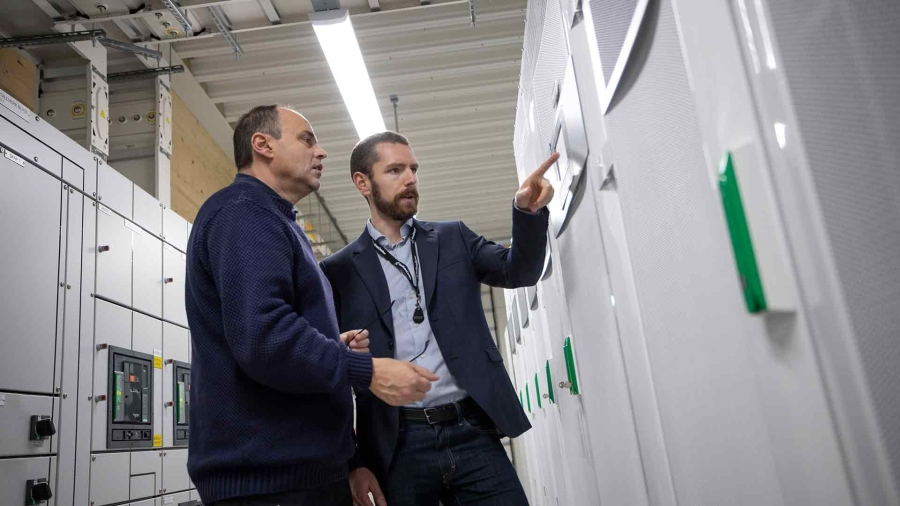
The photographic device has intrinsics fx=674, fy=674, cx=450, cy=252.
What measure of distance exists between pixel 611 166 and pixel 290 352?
78cm

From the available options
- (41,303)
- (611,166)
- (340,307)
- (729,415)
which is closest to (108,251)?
(41,303)

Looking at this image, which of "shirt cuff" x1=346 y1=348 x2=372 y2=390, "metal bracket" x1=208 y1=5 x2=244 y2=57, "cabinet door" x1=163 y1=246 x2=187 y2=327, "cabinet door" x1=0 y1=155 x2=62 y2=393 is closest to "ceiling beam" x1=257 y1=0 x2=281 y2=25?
"metal bracket" x1=208 y1=5 x2=244 y2=57

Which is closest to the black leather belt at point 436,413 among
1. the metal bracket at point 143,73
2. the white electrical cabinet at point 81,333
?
the white electrical cabinet at point 81,333

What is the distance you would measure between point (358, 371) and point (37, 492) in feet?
7.56

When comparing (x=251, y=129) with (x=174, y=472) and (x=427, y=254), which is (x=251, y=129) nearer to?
(x=427, y=254)

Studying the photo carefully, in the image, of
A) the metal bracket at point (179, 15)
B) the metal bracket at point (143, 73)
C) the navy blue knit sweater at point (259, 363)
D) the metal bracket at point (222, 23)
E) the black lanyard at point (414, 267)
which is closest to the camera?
the navy blue knit sweater at point (259, 363)

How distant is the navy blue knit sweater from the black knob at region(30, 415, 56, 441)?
1988 millimetres

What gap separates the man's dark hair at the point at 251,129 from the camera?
1929 mm

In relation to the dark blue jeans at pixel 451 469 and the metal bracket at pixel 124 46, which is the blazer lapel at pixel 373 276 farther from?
the metal bracket at pixel 124 46

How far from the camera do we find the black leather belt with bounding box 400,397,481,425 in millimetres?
1892

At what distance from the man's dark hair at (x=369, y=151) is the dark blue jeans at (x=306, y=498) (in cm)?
109

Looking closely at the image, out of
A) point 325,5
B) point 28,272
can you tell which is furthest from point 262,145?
point 325,5

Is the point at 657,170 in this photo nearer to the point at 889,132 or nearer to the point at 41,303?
the point at 889,132

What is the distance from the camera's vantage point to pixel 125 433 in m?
3.87
